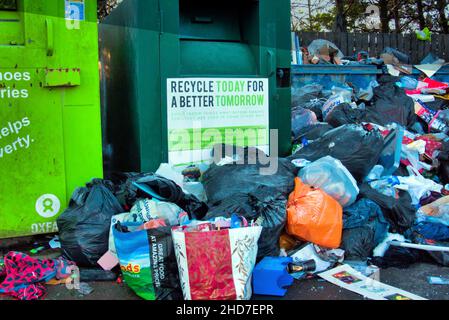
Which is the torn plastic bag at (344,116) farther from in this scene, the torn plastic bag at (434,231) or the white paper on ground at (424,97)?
the torn plastic bag at (434,231)

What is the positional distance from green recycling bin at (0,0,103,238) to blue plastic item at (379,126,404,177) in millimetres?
2257

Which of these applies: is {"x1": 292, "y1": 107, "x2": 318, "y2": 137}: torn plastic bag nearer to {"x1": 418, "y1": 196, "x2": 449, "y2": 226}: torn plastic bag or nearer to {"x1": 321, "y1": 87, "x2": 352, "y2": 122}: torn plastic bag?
{"x1": 321, "y1": 87, "x2": 352, "y2": 122}: torn plastic bag

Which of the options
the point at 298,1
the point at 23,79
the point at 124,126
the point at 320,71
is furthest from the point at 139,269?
the point at 298,1

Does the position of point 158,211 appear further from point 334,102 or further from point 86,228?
point 334,102

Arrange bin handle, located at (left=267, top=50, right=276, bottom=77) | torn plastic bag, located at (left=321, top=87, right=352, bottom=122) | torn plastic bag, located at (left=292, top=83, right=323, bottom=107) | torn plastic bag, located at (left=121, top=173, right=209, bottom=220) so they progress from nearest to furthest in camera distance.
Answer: torn plastic bag, located at (left=121, top=173, right=209, bottom=220), bin handle, located at (left=267, top=50, right=276, bottom=77), torn plastic bag, located at (left=321, top=87, right=352, bottom=122), torn plastic bag, located at (left=292, top=83, right=323, bottom=107)

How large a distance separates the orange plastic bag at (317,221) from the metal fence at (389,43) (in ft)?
19.1

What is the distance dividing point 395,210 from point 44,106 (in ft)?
7.93

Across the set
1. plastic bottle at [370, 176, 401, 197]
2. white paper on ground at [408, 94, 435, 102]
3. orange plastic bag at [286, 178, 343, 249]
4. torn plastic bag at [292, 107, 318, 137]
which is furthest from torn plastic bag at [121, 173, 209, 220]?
white paper on ground at [408, 94, 435, 102]

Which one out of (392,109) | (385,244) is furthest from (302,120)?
(385,244)

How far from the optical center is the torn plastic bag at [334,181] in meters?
3.24

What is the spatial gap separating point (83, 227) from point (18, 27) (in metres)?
1.29

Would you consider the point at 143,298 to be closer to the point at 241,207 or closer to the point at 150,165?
the point at 241,207

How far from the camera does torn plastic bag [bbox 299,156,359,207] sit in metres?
3.24

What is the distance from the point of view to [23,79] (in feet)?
10.0
